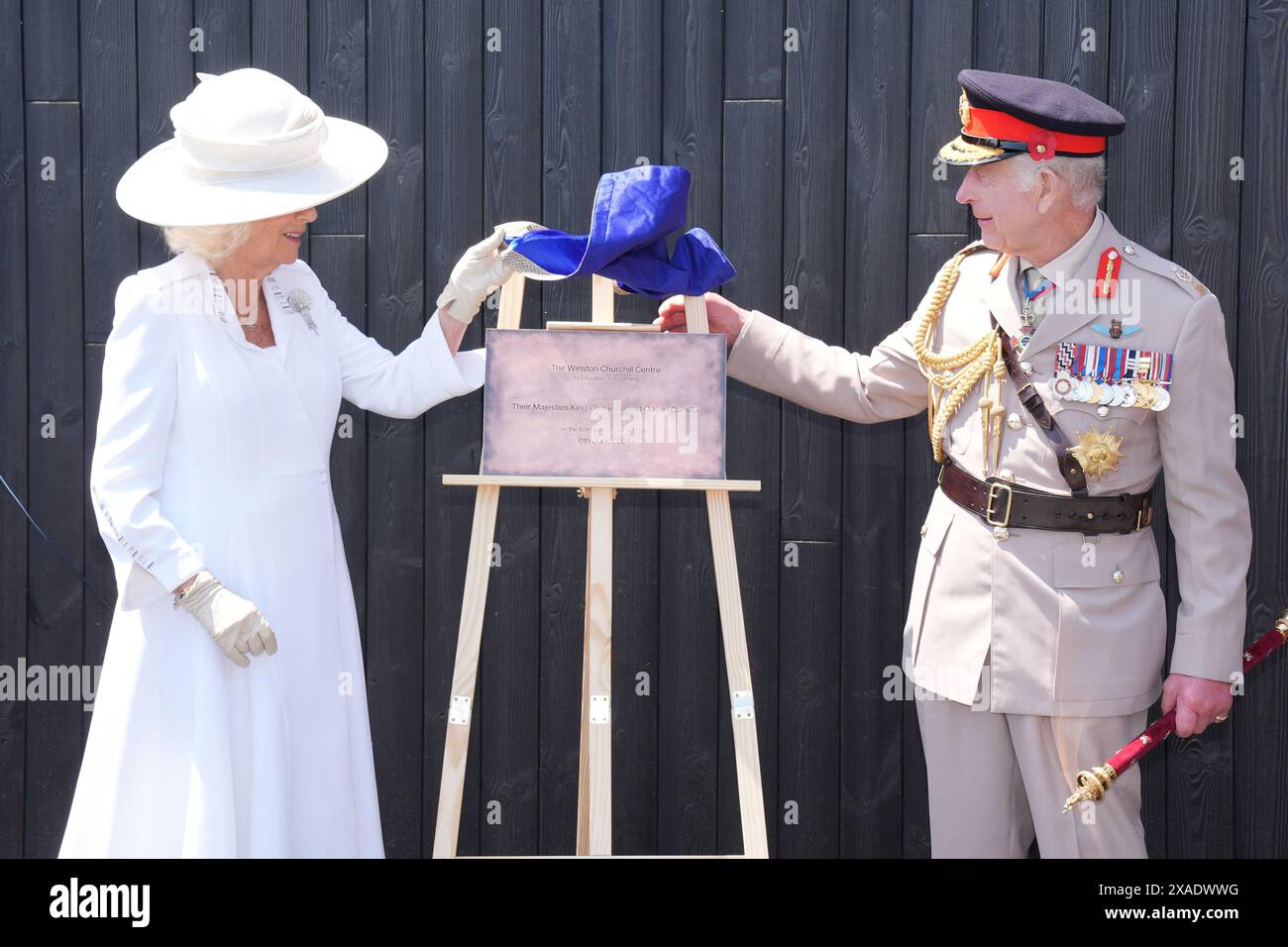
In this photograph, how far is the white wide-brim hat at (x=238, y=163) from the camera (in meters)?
2.36

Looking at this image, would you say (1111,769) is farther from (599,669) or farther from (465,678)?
(465,678)

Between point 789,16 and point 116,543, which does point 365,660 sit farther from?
point 789,16

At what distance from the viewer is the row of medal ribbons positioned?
254 cm

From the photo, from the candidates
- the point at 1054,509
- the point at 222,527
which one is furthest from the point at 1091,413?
the point at 222,527

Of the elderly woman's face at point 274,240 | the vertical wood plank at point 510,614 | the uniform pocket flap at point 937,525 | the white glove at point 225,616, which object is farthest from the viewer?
the vertical wood plank at point 510,614

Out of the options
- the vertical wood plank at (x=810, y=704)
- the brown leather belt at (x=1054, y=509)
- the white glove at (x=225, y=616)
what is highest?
the brown leather belt at (x=1054, y=509)

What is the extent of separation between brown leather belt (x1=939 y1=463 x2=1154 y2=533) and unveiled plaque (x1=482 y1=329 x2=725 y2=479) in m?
0.53

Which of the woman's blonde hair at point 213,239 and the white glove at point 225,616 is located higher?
the woman's blonde hair at point 213,239

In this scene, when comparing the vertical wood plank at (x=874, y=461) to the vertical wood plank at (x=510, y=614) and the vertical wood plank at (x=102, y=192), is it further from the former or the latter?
the vertical wood plank at (x=102, y=192)

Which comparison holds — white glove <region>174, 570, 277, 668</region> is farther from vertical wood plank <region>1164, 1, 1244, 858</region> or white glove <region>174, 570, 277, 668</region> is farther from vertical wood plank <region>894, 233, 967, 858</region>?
vertical wood plank <region>1164, 1, 1244, 858</region>

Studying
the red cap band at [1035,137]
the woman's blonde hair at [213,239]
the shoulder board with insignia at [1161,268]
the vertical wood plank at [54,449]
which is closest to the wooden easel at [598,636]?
the woman's blonde hair at [213,239]

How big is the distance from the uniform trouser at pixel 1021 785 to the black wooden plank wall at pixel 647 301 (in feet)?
2.48

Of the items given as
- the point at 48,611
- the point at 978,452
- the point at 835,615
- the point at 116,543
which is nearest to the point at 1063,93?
the point at 978,452
